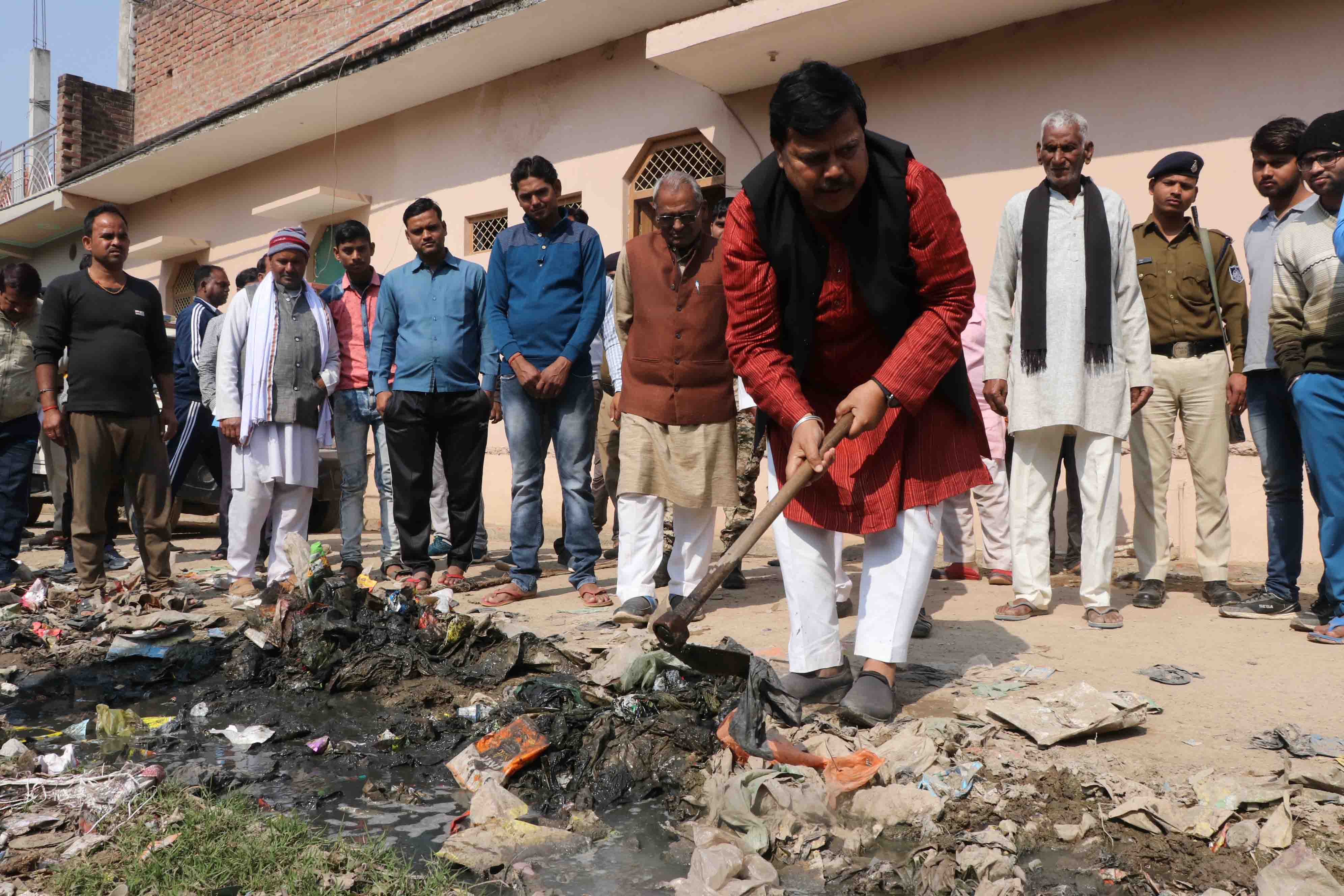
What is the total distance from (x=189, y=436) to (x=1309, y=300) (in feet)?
21.9

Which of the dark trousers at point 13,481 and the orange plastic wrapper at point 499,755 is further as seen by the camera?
the dark trousers at point 13,481

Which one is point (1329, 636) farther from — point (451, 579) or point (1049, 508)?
point (451, 579)

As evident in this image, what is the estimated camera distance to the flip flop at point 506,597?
5355mm

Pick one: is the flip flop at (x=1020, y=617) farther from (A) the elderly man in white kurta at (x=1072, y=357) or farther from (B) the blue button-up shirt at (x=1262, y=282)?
(B) the blue button-up shirt at (x=1262, y=282)

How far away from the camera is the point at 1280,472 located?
4.84 metres

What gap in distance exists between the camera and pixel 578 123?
33.0 ft

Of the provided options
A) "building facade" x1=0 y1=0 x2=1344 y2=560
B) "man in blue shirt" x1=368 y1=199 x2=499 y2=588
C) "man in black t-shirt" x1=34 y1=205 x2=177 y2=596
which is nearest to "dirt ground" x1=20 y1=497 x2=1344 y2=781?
"man in blue shirt" x1=368 y1=199 x2=499 y2=588

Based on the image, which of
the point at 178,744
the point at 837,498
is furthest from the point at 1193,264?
the point at 178,744

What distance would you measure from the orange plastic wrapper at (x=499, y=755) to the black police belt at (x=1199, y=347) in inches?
150

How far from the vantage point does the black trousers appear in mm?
5746

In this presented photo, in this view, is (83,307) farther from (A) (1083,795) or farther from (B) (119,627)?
(A) (1083,795)

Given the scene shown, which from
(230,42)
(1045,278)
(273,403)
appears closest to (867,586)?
(1045,278)

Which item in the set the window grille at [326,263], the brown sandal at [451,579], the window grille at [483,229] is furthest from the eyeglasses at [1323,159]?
the window grille at [326,263]

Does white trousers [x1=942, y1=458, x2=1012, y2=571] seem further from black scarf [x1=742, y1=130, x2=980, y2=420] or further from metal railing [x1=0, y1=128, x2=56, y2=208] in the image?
metal railing [x1=0, y1=128, x2=56, y2=208]
